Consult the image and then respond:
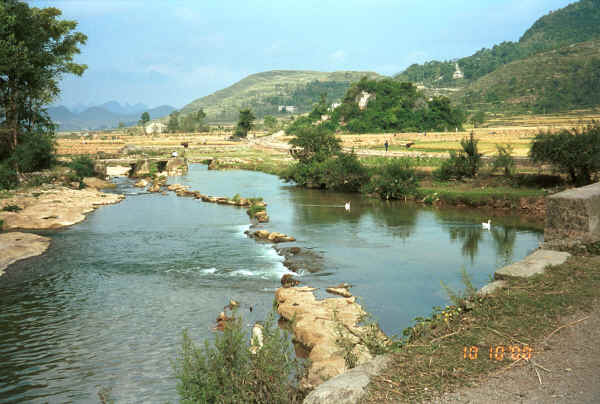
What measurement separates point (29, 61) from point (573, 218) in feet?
120

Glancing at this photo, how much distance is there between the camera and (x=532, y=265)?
336 inches

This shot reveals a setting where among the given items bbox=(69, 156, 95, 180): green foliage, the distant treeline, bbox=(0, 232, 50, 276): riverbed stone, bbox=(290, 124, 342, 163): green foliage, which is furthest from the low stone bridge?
the distant treeline

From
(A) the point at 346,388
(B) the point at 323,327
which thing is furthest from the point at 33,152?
(A) the point at 346,388

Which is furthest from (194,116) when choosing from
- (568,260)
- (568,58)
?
(568,260)

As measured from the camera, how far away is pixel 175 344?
1095 cm

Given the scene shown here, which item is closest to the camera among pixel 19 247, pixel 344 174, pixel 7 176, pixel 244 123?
pixel 19 247

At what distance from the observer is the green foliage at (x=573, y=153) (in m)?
25.8

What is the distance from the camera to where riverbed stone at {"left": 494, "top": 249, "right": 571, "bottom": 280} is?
817cm

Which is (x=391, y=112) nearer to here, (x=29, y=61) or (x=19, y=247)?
(x=29, y=61)

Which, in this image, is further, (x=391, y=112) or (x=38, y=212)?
(x=391, y=112)

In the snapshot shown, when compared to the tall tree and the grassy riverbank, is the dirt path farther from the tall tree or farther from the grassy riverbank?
the tall tree

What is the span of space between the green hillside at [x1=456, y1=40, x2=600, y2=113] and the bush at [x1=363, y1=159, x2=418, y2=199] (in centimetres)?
9411

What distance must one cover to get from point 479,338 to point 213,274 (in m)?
11.5
